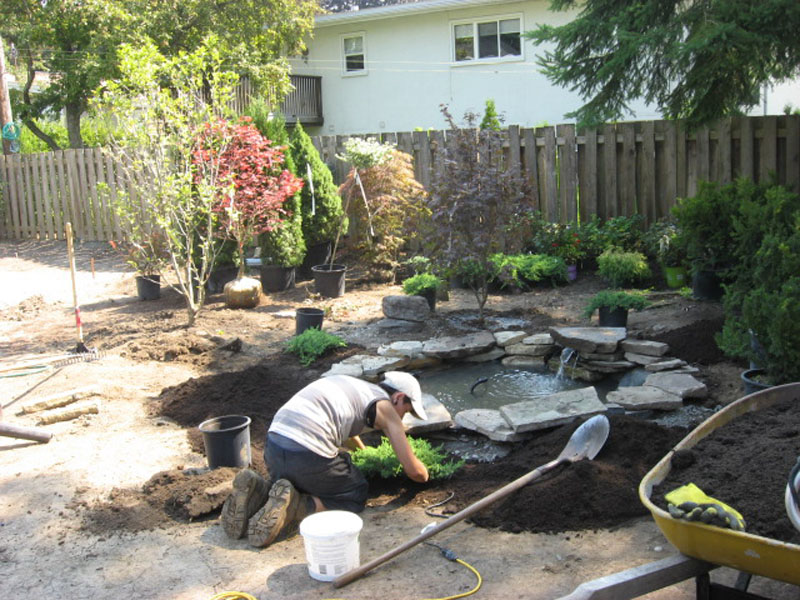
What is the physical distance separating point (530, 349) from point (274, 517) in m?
3.83

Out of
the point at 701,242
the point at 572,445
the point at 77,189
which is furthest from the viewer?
the point at 77,189

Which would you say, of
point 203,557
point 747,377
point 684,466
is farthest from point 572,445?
point 203,557

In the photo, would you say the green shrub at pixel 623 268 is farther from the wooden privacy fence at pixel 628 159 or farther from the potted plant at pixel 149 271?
the potted plant at pixel 149 271

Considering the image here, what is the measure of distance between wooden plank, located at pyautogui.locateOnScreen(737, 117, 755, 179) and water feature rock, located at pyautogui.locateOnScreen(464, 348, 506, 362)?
4423 millimetres

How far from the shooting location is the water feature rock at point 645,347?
661cm

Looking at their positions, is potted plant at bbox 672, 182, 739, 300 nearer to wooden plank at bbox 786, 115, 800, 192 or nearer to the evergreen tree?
wooden plank at bbox 786, 115, 800, 192

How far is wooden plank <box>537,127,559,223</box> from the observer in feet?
36.8

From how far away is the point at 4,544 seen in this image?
4.08 metres

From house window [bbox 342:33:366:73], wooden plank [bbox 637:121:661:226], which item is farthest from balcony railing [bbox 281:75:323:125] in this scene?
wooden plank [bbox 637:121:661:226]

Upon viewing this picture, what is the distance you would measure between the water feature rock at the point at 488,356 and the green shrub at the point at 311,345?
4.02 feet

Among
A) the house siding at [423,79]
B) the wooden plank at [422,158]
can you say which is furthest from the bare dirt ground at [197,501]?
the house siding at [423,79]

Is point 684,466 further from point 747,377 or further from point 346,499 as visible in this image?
point 747,377

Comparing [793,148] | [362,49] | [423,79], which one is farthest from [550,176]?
[362,49]

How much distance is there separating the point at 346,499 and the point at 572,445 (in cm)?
135
